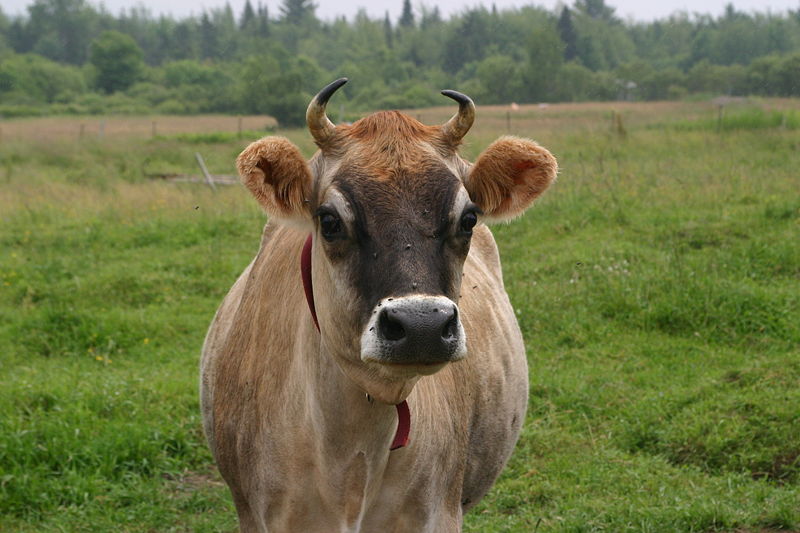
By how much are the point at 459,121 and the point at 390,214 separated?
0.57 meters

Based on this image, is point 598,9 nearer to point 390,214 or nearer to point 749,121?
point 749,121

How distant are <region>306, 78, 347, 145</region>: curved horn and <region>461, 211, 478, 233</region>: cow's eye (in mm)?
563

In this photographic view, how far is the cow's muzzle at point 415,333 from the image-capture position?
251 cm

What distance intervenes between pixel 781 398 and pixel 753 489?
1.01 metres

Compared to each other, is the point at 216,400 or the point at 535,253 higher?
the point at 216,400

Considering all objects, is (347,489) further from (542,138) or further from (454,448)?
(542,138)

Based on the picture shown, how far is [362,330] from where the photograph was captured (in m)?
2.75

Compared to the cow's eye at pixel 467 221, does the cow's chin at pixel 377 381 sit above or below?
below

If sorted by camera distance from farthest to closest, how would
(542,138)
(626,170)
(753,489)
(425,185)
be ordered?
1. (542,138)
2. (626,170)
3. (753,489)
4. (425,185)

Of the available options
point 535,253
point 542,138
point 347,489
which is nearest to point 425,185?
point 347,489

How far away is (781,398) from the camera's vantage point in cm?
616

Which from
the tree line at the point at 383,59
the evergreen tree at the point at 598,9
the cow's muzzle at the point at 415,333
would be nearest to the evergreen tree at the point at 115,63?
the tree line at the point at 383,59

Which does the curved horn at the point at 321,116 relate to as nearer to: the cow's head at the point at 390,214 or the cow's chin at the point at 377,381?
the cow's head at the point at 390,214

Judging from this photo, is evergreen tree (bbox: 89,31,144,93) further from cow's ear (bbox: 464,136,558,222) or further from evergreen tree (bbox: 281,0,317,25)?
cow's ear (bbox: 464,136,558,222)
